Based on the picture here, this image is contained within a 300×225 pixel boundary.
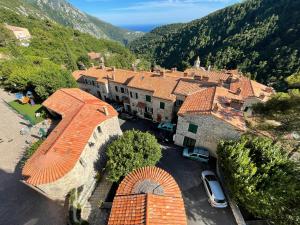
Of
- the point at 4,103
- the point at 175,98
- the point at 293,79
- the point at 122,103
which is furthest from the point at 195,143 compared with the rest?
the point at 4,103

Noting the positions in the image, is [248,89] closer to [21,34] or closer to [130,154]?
[130,154]

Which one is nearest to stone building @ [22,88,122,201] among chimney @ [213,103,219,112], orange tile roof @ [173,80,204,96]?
orange tile roof @ [173,80,204,96]

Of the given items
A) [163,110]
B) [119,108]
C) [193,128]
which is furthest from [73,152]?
[119,108]

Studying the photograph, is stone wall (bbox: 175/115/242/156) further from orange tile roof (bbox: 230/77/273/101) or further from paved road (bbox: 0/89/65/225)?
paved road (bbox: 0/89/65/225)

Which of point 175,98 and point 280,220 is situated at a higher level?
point 175,98

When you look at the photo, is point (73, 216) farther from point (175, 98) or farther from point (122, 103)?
point (122, 103)

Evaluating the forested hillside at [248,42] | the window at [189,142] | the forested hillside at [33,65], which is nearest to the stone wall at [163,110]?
the window at [189,142]
